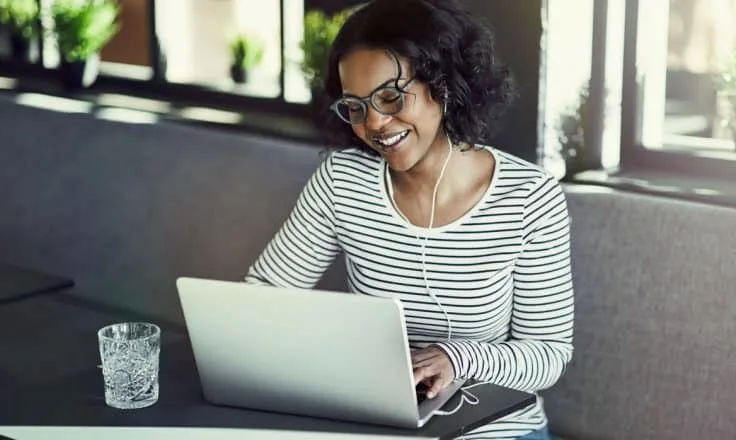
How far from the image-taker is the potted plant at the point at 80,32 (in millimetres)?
3193

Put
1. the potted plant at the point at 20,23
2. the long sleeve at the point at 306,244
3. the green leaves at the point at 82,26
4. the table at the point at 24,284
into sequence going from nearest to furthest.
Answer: the long sleeve at the point at 306,244 → the table at the point at 24,284 → the green leaves at the point at 82,26 → the potted plant at the point at 20,23

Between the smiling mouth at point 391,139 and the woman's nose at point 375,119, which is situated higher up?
the woman's nose at point 375,119

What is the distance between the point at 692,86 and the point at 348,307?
1054 millimetres

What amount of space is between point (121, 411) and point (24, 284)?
73 centimetres

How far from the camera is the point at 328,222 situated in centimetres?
186

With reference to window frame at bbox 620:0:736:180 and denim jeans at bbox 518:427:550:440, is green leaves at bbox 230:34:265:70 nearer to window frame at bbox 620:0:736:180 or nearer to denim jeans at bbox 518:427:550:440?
window frame at bbox 620:0:736:180

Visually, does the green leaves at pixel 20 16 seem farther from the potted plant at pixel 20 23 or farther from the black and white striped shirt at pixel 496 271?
the black and white striped shirt at pixel 496 271

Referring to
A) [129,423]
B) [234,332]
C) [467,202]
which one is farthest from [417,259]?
[129,423]

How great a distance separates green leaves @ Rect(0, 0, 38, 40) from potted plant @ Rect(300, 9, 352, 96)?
111 cm

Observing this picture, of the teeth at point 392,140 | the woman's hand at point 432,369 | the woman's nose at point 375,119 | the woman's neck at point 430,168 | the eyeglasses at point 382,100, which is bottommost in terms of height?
the woman's hand at point 432,369

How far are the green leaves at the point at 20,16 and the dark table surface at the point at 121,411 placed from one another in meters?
1.72

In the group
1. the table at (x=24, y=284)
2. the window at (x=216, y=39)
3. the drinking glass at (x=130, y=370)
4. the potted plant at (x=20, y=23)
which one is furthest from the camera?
the potted plant at (x=20, y=23)

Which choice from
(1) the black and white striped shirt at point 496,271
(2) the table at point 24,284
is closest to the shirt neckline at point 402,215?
(1) the black and white striped shirt at point 496,271

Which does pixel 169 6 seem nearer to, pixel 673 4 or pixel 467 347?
pixel 673 4
